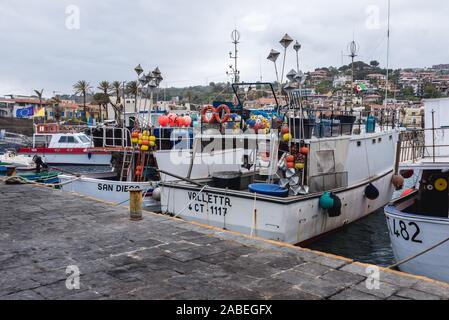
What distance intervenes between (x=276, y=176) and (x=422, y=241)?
15.4ft

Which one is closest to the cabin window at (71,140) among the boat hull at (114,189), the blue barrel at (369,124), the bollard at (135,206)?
the boat hull at (114,189)

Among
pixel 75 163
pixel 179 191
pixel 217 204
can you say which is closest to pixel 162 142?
pixel 179 191

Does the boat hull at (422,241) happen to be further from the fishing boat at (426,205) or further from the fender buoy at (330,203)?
the fender buoy at (330,203)

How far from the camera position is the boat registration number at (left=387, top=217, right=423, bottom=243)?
758cm

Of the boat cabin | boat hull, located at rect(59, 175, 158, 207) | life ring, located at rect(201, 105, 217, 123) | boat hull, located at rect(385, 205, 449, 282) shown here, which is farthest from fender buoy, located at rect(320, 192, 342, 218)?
the boat cabin

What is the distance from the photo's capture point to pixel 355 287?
4.82 meters

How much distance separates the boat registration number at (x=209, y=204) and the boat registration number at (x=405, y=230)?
3.81 meters

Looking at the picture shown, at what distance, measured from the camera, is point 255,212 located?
9484 mm

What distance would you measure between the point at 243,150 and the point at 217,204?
271 centimetres

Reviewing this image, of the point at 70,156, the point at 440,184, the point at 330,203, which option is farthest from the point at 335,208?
the point at 70,156

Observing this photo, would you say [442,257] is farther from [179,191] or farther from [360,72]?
[360,72]

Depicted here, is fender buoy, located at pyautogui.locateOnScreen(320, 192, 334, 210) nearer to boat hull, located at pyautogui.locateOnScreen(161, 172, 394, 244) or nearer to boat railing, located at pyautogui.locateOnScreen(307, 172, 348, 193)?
boat hull, located at pyautogui.locateOnScreen(161, 172, 394, 244)

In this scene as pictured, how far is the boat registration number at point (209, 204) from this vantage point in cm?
1003

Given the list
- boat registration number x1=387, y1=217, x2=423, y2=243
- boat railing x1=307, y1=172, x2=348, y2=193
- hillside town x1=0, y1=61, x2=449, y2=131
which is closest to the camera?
boat registration number x1=387, y1=217, x2=423, y2=243
